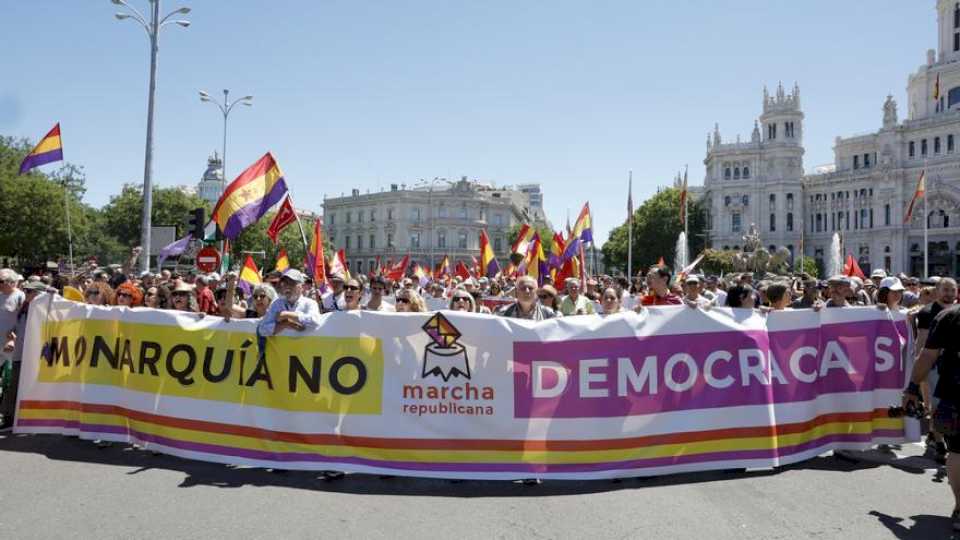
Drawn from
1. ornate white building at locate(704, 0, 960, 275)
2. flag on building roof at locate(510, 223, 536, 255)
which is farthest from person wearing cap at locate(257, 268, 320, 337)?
ornate white building at locate(704, 0, 960, 275)

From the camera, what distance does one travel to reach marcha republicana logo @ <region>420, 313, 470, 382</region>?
640 cm

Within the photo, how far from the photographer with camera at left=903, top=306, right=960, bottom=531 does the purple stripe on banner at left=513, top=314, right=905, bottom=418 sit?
1590 millimetres

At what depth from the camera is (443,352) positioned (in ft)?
21.1

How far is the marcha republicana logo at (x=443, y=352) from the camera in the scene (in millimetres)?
6398

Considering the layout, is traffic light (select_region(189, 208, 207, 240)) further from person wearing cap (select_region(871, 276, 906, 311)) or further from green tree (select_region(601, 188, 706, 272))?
green tree (select_region(601, 188, 706, 272))

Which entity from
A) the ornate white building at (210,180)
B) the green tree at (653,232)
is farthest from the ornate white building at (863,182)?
the ornate white building at (210,180)

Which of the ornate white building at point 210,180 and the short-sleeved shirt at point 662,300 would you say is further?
the ornate white building at point 210,180

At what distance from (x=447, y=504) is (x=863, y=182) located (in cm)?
10037

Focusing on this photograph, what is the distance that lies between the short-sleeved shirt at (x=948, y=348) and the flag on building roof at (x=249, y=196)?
728cm

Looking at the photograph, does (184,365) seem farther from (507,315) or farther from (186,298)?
(507,315)

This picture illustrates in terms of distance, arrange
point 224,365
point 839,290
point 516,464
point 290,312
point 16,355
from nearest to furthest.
A: point 516,464 < point 290,312 < point 224,365 < point 839,290 < point 16,355

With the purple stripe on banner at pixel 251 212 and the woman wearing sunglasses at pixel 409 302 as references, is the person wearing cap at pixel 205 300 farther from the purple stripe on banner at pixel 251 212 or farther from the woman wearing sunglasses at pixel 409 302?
the woman wearing sunglasses at pixel 409 302

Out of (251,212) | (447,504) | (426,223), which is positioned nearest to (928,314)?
(447,504)

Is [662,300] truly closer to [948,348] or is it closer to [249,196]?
[948,348]
